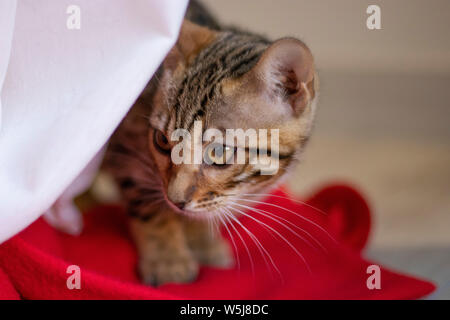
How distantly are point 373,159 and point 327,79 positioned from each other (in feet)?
1.27

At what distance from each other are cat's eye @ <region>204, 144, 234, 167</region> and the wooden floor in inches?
20.5

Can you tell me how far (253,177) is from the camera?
0.90 m

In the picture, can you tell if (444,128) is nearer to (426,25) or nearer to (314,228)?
(426,25)

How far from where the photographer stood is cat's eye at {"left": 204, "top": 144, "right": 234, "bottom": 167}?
32.9 inches

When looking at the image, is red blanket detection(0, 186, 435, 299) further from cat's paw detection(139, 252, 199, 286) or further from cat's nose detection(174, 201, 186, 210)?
cat's nose detection(174, 201, 186, 210)

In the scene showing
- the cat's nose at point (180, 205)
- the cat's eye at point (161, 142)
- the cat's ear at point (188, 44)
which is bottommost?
the cat's nose at point (180, 205)

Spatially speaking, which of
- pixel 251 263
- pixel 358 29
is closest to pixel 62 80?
pixel 251 263

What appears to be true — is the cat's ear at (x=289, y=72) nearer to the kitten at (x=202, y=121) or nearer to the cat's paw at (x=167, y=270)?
the kitten at (x=202, y=121)

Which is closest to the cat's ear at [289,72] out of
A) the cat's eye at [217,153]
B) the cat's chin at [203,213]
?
the cat's eye at [217,153]

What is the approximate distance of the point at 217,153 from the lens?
0.84 meters

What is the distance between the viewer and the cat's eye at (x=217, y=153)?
836 mm

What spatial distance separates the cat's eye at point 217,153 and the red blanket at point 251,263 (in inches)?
6.4

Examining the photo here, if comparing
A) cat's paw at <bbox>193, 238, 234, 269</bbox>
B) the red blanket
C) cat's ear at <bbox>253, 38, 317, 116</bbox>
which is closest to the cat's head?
cat's ear at <bbox>253, 38, 317, 116</bbox>

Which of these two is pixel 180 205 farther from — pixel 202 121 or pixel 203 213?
pixel 202 121
